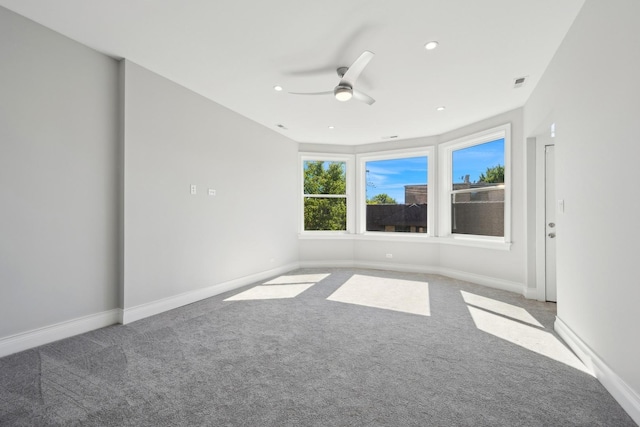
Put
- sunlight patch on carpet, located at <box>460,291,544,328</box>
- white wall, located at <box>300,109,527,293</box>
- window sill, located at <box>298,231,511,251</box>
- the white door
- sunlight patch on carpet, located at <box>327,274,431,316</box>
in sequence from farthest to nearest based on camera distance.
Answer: window sill, located at <box>298,231,511,251</box> < white wall, located at <box>300,109,527,293</box> < the white door < sunlight patch on carpet, located at <box>327,274,431,316</box> < sunlight patch on carpet, located at <box>460,291,544,328</box>

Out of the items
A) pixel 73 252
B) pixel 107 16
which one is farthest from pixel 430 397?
pixel 107 16

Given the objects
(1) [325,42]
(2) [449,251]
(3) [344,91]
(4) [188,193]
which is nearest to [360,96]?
(3) [344,91]

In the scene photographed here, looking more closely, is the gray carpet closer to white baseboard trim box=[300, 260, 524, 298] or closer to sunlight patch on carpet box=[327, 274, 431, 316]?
sunlight patch on carpet box=[327, 274, 431, 316]

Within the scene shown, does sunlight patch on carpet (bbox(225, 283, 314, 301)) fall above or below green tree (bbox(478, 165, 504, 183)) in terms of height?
below

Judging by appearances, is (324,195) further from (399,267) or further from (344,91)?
(344,91)

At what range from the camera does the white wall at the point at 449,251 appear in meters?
4.09

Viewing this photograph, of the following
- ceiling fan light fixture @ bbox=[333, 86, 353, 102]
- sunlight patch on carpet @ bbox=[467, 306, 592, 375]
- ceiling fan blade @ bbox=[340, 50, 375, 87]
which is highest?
ceiling fan blade @ bbox=[340, 50, 375, 87]

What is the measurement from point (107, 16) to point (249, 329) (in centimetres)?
294

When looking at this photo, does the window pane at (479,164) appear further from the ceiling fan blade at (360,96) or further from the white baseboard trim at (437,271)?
the ceiling fan blade at (360,96)

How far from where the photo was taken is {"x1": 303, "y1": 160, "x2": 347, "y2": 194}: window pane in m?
6.08

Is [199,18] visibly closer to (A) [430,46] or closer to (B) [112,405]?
(A) [430,46]

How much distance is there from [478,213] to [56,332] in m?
5.57

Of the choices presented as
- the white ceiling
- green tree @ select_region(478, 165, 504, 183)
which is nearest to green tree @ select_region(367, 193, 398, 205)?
green tree @ select_region(478, 165, 504, 183)

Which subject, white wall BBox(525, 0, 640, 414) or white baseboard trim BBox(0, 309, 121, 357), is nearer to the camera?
white wall BBox(525, 0, 640, 414)
